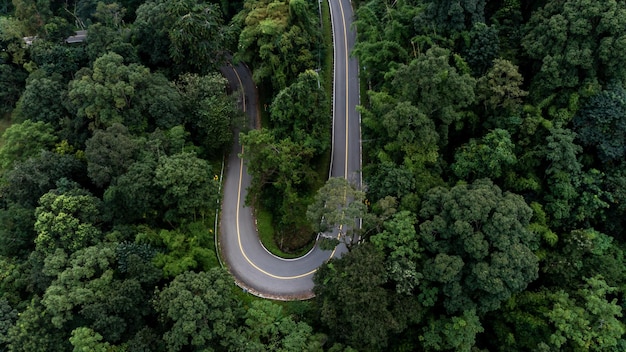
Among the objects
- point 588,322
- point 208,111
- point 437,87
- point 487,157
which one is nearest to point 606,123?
point 487,157

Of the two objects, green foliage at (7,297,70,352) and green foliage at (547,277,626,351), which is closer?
green foliage at (547,277,626,351)

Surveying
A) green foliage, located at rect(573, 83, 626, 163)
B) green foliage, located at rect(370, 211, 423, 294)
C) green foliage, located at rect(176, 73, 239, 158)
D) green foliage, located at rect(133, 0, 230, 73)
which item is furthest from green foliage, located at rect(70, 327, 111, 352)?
green foliage, located at rect(573, 83, 626, 163)

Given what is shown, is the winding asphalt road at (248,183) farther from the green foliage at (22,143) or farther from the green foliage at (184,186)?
the green foliage at (22,143)

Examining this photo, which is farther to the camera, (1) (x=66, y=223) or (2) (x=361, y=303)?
(1) (x=66, y=223)

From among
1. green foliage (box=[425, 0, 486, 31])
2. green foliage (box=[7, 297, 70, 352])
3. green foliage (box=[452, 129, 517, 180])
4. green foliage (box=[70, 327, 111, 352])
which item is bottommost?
green foliage (box=[7, 297, 70, 352])

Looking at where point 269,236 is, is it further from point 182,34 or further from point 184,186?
point 182,34

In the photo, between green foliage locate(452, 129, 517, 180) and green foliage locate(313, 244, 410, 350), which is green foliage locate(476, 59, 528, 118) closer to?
green foliage locate(452, 129, 517, 180)

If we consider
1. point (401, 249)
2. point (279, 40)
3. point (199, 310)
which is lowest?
point (199, 310)
